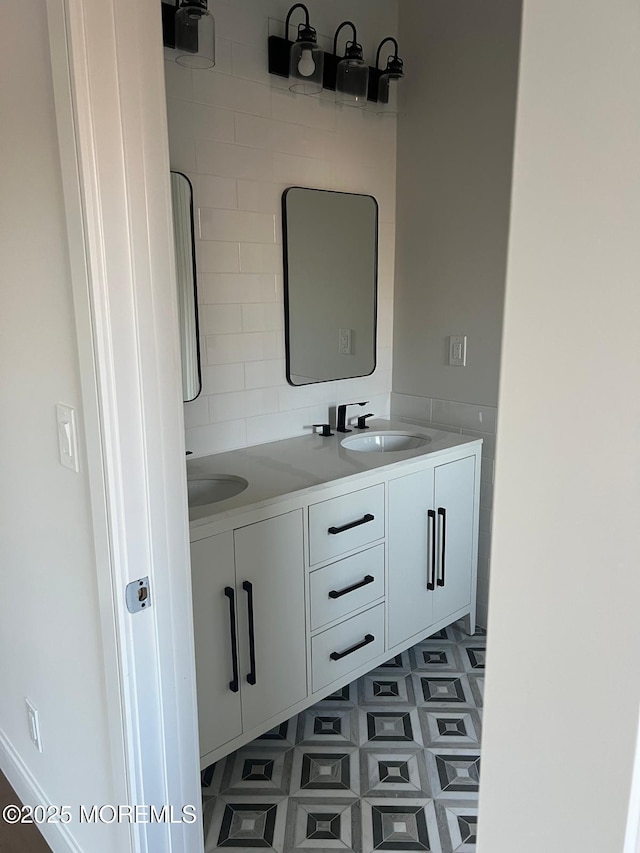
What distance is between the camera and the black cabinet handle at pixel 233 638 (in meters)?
1.83

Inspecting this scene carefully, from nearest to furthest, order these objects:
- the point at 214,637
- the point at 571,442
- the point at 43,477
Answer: the point at 571,442
the point at 43,477
the point at 214,637

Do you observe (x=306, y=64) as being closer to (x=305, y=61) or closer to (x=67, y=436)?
(x=305, y=61)

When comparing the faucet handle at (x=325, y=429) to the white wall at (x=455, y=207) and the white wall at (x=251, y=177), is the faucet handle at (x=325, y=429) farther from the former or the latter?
the white wall at (x=455, y=207)

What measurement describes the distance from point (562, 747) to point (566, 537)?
0.55 ft

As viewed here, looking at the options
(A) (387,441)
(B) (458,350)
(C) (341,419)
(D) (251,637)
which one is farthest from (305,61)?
(D) (251,637)

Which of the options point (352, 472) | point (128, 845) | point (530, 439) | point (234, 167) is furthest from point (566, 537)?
point (234, 167)

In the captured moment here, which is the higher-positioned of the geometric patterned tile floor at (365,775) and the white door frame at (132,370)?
the white door frame at (132,370)

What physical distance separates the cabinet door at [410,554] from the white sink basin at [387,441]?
29 centimetres

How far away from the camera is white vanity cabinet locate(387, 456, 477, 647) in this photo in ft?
7.66

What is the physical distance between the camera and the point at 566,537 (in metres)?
0.47

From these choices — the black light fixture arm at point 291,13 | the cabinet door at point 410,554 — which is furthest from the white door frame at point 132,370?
the black light fixture arm at point 291,13

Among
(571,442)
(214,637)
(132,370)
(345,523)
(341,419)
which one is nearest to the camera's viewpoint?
(571,442)

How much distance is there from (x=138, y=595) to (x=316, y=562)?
94 cm

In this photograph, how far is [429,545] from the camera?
246 cm
